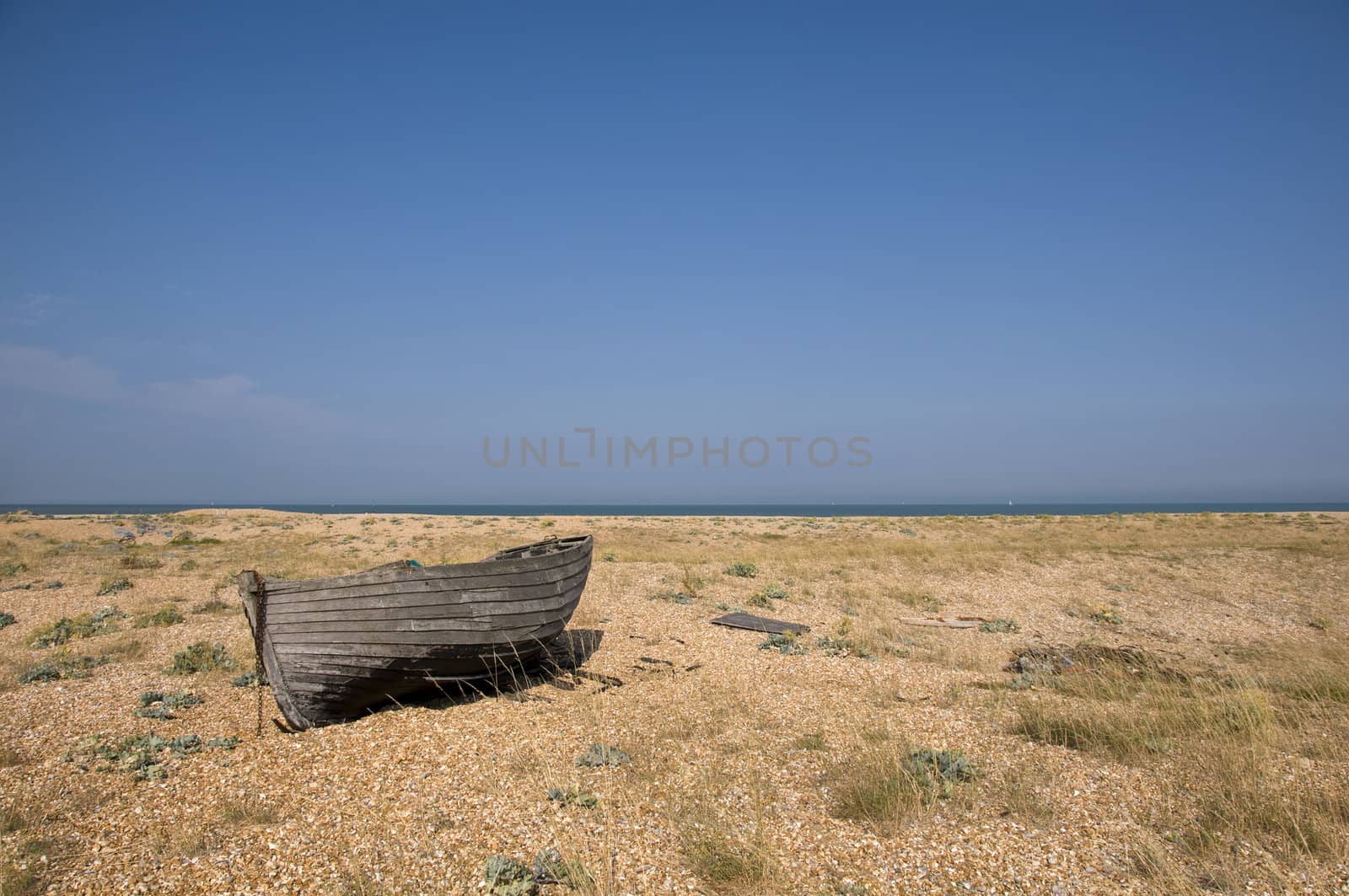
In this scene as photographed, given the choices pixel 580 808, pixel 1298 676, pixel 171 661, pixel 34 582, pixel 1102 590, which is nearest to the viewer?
pixel 580 808

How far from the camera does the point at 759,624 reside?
44.7 ft

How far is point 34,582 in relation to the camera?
17.9 metres

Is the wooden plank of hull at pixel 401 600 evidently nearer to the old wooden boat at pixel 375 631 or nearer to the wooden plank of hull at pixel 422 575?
the old wooden boat at pixel 375 631

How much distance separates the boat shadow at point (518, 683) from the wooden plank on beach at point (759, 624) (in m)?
3.99

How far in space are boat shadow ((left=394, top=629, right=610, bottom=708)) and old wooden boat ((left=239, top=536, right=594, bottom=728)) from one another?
24 cm

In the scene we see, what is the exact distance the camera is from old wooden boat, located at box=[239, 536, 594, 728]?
24.5 feet

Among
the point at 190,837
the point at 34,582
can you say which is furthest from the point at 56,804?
the point at 34,582

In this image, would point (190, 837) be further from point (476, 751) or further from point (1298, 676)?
point (1298, 676)

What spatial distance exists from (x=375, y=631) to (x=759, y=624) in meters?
8.11

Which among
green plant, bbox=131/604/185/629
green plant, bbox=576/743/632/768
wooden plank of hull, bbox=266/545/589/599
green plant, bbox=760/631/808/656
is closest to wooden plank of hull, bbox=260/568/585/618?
wooden plank of hull, bbox=266/545/589/599

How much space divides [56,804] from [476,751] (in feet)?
11.6

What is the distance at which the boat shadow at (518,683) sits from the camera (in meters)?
8.66

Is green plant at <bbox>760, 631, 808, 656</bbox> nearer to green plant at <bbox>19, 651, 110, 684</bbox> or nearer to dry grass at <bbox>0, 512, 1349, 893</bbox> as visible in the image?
dry grass at <bbox>0, 512, 1349, 893</bbox>

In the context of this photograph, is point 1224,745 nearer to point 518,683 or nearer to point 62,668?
point 518,683
